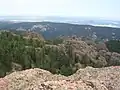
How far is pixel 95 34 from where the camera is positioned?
170750 millimetres

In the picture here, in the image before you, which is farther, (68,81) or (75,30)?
→ (75,30)

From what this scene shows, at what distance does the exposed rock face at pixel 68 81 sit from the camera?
20.5ft

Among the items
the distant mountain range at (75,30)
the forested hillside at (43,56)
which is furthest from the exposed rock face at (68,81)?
the distant mountain range at (75,30)

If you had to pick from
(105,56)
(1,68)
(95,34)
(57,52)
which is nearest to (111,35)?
(95,34)

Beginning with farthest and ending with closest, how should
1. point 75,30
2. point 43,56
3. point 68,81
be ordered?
point 75,30 → point 43,56 → point 68,81

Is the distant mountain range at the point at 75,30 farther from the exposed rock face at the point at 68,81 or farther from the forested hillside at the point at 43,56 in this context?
the exposed rock face at the point at 68,81

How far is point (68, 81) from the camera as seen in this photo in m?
6.57

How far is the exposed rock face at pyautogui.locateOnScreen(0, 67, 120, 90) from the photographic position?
6.25 m

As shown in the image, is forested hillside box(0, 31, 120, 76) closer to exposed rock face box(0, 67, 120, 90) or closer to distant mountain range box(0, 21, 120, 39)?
exposed rock face box(0, 67, 120, 90)

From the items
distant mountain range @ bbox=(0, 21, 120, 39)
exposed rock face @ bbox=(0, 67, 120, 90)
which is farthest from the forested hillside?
distant mountain range @ bbox=(0, 21, 120, 39)

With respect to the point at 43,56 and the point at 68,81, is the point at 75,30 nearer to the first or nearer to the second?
the point at 43,56

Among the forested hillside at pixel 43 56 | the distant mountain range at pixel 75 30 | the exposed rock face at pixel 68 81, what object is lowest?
the distant mountain range at pixel 75 30

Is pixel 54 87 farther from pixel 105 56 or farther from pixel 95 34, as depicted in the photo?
pixel 95 34

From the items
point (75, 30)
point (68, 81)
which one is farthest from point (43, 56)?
point (75, 30)
